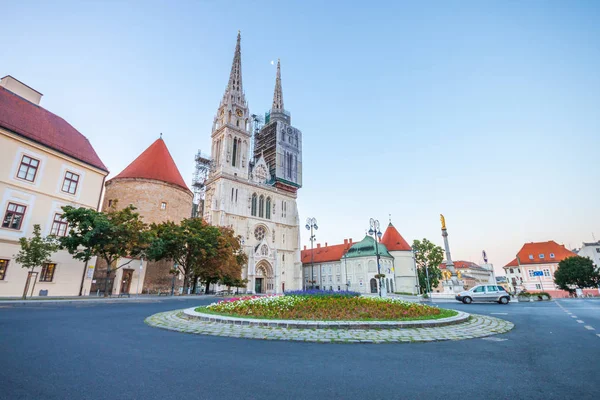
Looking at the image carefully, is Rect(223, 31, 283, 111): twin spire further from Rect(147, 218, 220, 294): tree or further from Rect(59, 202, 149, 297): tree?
Rect(59, 202, 149, 297): tree

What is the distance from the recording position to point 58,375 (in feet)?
12.8

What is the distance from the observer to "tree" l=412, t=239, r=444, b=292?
5375 centimetres

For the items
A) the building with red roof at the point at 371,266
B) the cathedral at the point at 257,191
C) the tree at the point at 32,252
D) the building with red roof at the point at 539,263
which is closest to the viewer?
the tree at the point at 32,252

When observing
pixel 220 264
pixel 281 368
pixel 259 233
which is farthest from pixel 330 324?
pixel 259 233

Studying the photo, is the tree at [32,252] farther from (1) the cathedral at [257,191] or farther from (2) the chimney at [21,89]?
(1) the cathedral at [257,191]

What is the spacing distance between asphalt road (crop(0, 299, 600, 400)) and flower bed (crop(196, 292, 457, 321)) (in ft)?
9.95

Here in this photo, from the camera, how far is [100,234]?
67.4ft

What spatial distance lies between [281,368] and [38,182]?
2485 centimetres

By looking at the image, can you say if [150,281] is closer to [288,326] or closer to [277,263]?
[277,263]

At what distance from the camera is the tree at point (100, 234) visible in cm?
1981

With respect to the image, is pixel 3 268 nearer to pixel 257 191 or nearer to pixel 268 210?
pixel 257 191

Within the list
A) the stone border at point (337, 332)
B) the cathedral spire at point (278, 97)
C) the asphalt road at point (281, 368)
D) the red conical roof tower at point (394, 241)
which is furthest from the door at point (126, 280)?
the cathedral spire at point (278, 97)

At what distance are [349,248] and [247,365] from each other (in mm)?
56705

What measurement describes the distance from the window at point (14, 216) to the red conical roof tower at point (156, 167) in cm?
1436
